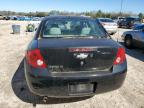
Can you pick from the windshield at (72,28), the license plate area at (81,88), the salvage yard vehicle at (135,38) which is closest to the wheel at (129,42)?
the salvage yard vehicle at (135,38)

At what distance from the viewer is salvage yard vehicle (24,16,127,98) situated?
3.26m

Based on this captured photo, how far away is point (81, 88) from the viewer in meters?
3.35

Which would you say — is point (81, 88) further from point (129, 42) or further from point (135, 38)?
point (129, 42)

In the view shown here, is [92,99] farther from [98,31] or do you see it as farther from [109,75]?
[98,31]

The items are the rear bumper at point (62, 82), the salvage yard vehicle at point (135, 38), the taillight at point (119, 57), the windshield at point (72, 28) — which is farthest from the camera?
the salvage yard vehicle at point (135, 38)

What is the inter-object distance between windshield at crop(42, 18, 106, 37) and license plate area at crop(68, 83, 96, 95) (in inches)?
45.2

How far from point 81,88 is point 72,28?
147cm

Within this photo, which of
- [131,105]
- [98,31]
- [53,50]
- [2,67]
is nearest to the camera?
[53,50]

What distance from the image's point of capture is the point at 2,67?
6348 millimetres

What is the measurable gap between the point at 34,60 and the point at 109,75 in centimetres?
126

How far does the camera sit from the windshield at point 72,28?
13.4ft

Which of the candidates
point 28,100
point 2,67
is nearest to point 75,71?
point 28,100

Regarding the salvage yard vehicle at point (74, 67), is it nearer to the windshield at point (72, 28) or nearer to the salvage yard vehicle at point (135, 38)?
the windshield at point (72, 28)

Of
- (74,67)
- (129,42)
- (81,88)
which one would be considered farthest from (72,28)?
(129,42)
